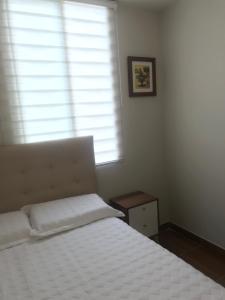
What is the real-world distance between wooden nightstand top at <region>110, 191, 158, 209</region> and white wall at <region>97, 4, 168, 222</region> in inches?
3.5

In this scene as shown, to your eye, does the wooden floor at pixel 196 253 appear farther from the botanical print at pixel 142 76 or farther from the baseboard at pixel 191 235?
the botanical print at pixel 142 76

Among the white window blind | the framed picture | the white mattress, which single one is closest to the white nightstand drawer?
the white window blind

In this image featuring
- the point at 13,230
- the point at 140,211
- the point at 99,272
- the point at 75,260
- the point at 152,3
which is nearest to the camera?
the point at 99,272

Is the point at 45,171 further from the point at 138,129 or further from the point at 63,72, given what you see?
the point at 138,129

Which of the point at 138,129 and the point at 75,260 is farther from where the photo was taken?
the point at 138,129

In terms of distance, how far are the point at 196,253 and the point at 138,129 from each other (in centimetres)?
140

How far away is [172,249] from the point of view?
2.61 m

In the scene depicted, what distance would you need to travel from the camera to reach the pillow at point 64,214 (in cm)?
174

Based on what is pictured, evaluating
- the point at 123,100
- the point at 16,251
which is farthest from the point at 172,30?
the point at 16,251

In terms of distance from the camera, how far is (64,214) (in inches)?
73.2

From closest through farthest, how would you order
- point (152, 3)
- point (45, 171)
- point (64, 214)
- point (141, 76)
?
point (64, 214) → point (45, 171) → point (152, 3) → point (141, 76)

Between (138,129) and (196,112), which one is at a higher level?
(196,112)

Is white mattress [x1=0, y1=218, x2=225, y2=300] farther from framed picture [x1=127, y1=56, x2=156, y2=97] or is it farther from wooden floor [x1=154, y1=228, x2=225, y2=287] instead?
framed picture [x1=127, y1=56, x2=156, y2=97]

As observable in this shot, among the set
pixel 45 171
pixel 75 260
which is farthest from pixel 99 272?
pixel 45 171
